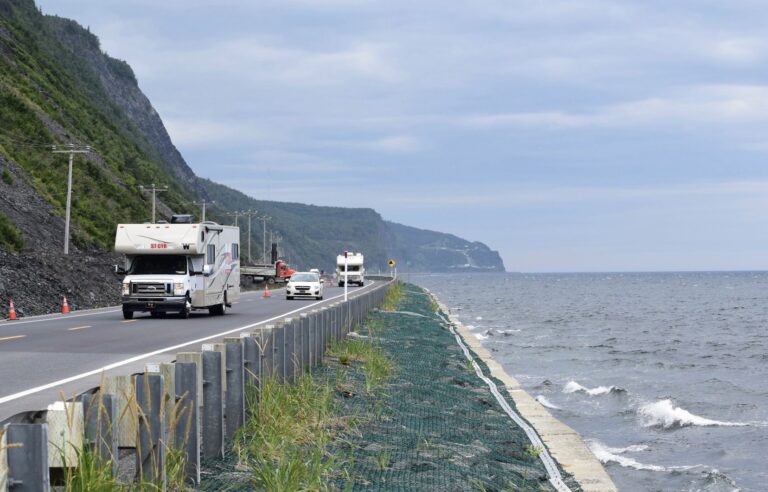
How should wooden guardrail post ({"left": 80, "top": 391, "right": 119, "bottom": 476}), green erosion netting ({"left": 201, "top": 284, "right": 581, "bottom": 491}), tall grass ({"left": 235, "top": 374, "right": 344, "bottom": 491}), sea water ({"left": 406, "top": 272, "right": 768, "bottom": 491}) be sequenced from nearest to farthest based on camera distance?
wooden guardrail post ({"left": 80, "top": 391, "right": 119, "bottom": 476})
tall grass ({"left": 235, "top": 374, "right": 344, "bottom": 491})
green erosion netting ({"left": 201, "top": 284, "right": 581, "bottom": 491})
sea water ({"left": 406, "top": 272, "right": 768, "bottom": 491})

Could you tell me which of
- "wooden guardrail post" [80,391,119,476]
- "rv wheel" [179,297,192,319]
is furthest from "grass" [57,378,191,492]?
"rv wheel" [179,297,192,319]

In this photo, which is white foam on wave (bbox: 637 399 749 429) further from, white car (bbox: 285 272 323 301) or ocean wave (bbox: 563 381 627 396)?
white car (bbox: 285 272 323 301)

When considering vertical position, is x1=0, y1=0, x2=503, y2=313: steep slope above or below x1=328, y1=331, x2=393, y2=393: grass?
above

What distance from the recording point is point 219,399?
878cm

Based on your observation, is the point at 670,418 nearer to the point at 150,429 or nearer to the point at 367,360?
the point at 367,360

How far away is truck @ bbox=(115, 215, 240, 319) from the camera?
30.9 metres

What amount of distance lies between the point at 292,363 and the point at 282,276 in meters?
75.9

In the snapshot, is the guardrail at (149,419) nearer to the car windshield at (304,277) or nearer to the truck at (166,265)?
the truck at (166,265)

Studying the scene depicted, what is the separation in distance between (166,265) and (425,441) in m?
21.8

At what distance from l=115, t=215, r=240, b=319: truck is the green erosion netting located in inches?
495

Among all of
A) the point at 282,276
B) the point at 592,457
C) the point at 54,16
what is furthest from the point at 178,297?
the point at 54,16

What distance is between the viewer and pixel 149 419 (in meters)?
6.61

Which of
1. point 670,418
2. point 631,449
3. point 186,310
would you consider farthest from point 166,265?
point 631,449

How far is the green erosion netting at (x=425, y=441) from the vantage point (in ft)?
29.6
